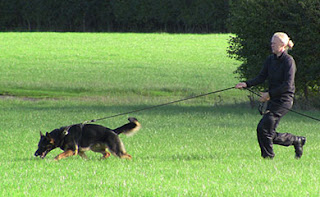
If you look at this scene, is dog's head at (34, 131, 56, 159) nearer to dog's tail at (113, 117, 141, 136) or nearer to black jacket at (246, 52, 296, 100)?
dog's tail at (113, 117, 141, 136)

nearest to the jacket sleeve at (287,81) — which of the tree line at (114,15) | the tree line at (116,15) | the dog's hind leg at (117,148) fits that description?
the dog's hind leg at (117,148)

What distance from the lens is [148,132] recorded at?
1485 centimetres

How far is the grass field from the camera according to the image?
773 cm

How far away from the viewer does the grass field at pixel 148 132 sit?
7730 millimetres

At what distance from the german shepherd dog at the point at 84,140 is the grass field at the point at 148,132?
195mm

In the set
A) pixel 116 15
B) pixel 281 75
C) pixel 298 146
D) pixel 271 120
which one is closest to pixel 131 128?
pixel 271 120

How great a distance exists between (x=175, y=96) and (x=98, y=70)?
→ 12.1m

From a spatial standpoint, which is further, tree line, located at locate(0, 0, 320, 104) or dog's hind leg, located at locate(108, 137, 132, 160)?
tree line, located at locate(0, 0, 320, 104)

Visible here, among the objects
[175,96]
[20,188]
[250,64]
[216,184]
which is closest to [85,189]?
[20,188]

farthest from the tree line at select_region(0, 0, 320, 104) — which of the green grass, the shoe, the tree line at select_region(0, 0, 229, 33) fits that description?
the shoe

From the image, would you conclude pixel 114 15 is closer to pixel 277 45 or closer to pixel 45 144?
pixel 45 144

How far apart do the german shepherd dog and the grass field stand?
7.7 inches

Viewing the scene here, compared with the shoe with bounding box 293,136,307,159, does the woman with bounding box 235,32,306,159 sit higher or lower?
higher

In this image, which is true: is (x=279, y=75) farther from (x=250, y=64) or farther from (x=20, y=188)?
(x=250, y=64)
